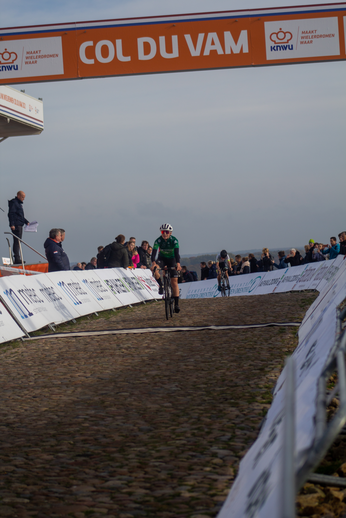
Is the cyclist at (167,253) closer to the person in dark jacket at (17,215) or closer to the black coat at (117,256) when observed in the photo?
the black coat at (117,256)

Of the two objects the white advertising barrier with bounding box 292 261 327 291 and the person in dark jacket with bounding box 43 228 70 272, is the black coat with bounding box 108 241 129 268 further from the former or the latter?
the white advertising barrier with bounding box 292 261 327 291

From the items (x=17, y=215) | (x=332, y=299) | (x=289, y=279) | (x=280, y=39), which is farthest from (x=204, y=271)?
(x=332, y=299)

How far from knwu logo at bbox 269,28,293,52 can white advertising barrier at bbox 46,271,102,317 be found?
23.1 ft

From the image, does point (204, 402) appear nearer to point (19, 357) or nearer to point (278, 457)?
point (278, 457)

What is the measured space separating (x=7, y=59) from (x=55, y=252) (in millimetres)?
4601

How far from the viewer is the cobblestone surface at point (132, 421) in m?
3.30

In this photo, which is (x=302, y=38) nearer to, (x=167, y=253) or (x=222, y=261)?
(x=167, y=253)

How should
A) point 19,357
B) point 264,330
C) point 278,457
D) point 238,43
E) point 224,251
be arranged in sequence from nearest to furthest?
point 278,457, point 19,357, point 264,330, point 238,43, point 224,251

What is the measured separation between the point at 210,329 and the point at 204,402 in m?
5.05

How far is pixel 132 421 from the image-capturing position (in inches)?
192

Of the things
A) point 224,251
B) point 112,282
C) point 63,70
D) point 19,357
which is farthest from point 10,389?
point 224,251

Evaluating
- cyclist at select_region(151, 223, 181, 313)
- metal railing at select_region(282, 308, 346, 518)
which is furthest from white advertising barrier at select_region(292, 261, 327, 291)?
metal railing at select_region(282, 308, 346, 518)

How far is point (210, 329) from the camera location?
10375 mm

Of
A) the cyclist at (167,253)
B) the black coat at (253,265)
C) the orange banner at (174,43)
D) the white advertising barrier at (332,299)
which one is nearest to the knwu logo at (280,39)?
the orange banner at (174,43)
